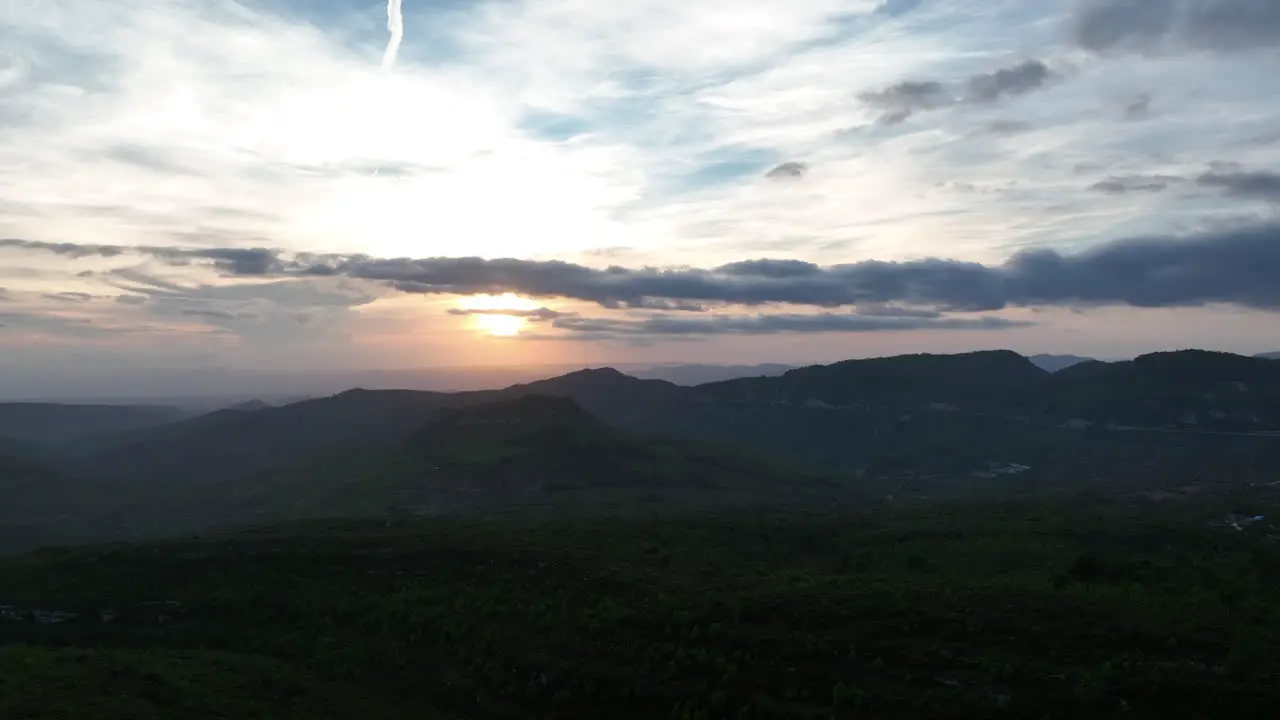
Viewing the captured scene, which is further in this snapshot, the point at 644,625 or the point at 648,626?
the point at 644,625

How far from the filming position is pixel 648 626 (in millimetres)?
60875

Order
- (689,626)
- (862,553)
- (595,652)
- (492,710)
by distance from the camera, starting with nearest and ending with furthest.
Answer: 1. (492,710)
2. (595,652)
3. (689,626)
4. (862,553)

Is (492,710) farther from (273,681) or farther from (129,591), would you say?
(129,591)

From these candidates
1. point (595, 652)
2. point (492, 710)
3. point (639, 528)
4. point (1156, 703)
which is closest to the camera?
point (1156, 703)

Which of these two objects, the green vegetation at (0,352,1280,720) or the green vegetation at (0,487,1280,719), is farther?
the green vegetation at (0,487,1280,719)

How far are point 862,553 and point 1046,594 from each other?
109ft

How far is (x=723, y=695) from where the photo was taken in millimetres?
47719

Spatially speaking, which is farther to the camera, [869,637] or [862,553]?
[862,553]

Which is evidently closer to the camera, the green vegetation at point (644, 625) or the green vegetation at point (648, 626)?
the green vegetation at point (644, 625)

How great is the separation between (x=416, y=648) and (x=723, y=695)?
2654 cm

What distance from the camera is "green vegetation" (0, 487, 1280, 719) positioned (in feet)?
157

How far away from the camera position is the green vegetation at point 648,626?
4772cm

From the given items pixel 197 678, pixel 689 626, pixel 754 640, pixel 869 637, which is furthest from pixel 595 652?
pixel 197 678

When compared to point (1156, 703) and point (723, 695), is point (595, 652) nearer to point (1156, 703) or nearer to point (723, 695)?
point (723, 695)
